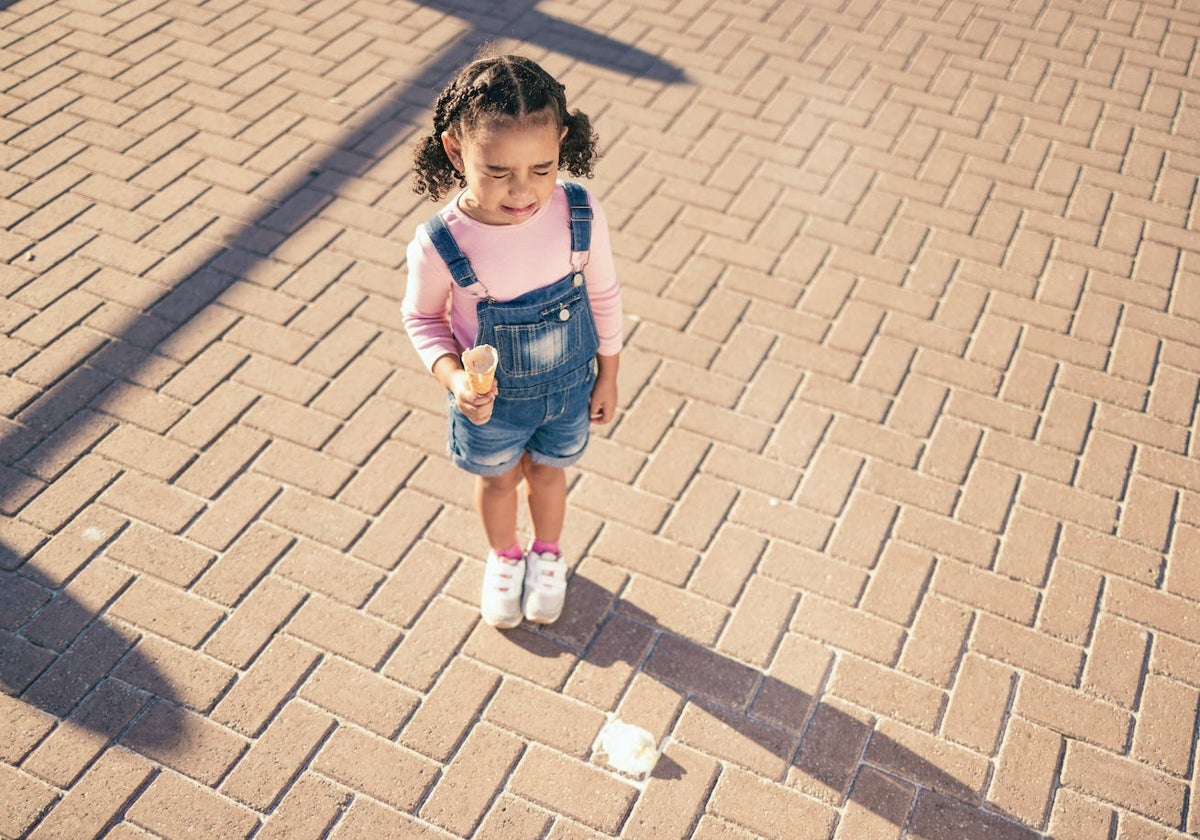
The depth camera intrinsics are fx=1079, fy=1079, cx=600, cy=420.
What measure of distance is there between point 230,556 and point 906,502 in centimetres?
220

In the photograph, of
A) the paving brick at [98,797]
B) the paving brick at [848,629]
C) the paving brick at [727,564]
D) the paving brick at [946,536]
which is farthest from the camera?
the paving brick at [946,536]

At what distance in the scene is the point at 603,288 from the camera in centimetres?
266

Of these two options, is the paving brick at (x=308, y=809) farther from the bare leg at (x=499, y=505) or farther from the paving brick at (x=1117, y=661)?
the paving brick at (x=1117, y=661)

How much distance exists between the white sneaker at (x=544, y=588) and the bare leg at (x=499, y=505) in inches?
4.3

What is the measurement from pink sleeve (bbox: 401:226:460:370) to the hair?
0.63 feet

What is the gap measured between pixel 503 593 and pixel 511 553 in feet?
0.40

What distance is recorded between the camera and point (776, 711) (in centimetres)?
306

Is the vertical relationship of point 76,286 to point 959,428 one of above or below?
above

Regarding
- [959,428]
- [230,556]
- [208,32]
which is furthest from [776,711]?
[208,32]

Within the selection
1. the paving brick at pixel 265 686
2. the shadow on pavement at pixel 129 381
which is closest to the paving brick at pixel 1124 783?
the paving brick at pixel 265 686

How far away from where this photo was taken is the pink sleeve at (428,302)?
247 centimetres

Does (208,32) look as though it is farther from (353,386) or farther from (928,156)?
(928,156)

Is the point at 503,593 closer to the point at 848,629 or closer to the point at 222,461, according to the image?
the point at 848,629

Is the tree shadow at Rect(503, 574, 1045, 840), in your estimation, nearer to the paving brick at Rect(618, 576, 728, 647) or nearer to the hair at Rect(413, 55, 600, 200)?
the paving brick at Rect(618, 576, 728, 647)
